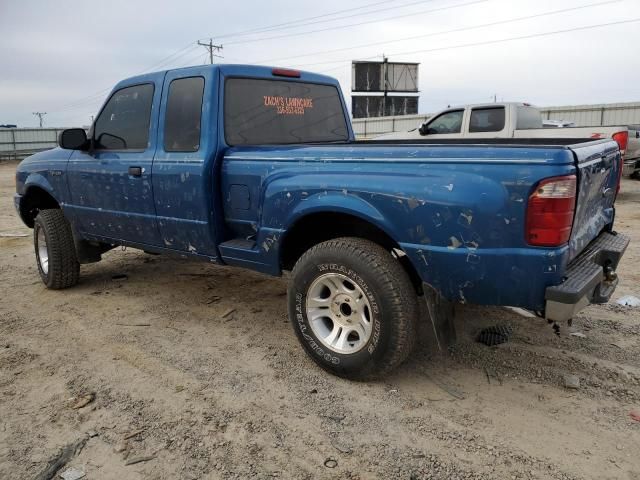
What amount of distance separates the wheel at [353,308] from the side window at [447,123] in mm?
7334

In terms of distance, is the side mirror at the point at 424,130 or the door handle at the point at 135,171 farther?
the side mirror at the point at 424,130

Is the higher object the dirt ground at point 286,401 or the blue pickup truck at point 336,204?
the blue pickup truck at point 336,204

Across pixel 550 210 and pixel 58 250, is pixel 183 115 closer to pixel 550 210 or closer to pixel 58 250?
pixel 58 250

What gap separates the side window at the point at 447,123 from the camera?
9734 mm

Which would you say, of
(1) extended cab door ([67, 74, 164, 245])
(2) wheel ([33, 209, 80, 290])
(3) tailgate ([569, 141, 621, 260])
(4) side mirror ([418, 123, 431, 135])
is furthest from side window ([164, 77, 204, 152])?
(4) side mirror ([418, 123, 431, 135])

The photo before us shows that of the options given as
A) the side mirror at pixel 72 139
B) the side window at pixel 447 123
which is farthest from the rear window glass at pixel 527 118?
the side mirror at pixel 72 139

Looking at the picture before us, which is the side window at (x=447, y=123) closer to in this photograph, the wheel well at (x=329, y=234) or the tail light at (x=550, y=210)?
the wheel well at (x=329, y=234)

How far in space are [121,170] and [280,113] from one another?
4.50 ft

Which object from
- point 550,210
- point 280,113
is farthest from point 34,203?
point 550,210

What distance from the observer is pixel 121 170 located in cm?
422

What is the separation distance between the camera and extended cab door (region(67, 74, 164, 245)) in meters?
4.10

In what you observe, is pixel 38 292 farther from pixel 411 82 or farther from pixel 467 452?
pixel 411 82

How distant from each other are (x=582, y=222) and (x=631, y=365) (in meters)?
1.17

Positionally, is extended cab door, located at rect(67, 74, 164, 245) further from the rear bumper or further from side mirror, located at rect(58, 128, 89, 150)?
the rear bumper
